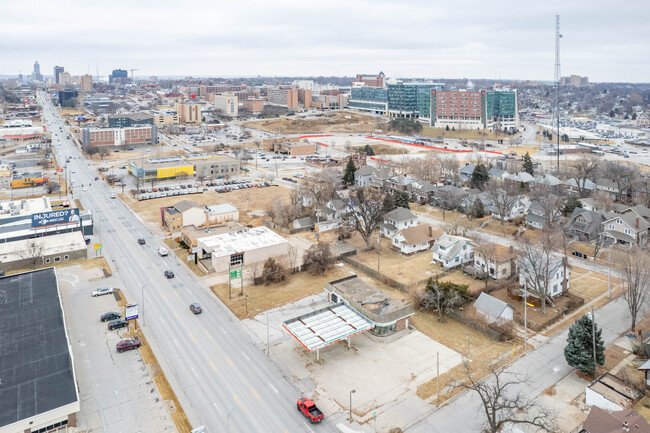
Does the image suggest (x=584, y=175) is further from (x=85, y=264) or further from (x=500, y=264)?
(x=85, y=264)

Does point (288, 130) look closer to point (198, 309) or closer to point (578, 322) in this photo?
point (198, 309)

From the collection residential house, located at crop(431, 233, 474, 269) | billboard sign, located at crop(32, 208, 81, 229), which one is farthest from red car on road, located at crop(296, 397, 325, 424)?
billboard sign, located at crop(32, 208, 81, 229)

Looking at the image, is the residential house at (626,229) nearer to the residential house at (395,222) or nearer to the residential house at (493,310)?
the residential house at (395,222)

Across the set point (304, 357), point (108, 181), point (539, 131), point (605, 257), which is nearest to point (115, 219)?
point (108, 181)

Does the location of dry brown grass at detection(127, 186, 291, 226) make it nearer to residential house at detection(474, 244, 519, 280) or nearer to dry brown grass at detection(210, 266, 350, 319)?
dry brown grass at detection(210, 266, 350, 319)

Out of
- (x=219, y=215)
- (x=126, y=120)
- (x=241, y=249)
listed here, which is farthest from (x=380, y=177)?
(x=126, y=120)

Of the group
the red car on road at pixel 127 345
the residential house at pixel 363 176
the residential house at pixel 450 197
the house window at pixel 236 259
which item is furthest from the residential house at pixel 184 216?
the residential house at pixel 363 176
